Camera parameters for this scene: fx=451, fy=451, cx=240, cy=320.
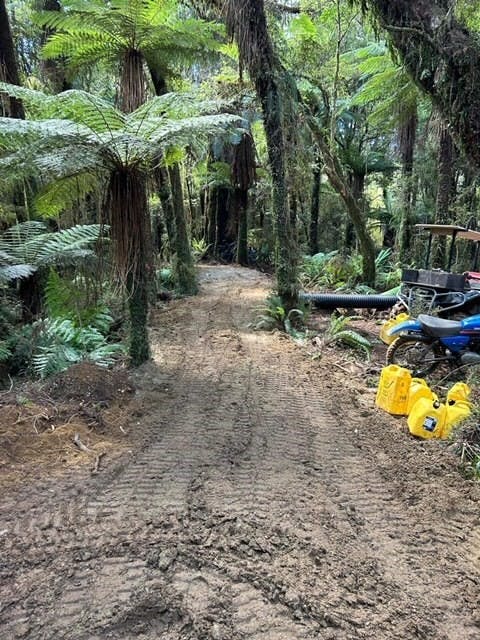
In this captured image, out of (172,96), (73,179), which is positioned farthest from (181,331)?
(172,96)

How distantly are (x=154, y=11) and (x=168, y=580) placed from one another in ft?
22.9

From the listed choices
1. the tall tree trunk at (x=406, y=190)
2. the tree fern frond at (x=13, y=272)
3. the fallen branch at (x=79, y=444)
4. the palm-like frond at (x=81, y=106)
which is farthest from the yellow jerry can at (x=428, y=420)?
the tall tree trunk at (x=406, y=190)

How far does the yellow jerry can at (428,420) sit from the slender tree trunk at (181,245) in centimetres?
646

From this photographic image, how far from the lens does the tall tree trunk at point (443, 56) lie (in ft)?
12.2

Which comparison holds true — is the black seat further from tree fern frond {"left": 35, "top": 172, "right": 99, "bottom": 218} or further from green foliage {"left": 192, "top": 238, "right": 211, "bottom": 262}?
green foliage {"left": 192, "top": 238, "right": 211, "bottom": 262}

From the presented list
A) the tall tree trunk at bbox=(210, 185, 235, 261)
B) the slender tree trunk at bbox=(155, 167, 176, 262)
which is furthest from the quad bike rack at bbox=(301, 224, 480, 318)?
the tall tree trunk at bbox=(210, 185, 235, 261)

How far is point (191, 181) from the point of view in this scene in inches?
667

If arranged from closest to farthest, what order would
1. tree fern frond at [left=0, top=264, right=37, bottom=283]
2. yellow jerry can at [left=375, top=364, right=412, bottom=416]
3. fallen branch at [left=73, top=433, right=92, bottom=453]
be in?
fallen branch at [left=73, top=433, right=92, bottom=453] → yellow jerry can at [left=375, top=364, right=412, bottom=416] → tree fern frond at [left=0, top=264, right=37, bottom=283]

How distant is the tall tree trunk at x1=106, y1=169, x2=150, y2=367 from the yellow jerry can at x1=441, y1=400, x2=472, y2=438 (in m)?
3.01

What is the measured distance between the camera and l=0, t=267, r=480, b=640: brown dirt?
172cm

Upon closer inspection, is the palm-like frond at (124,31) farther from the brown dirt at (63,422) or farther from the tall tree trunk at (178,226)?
the brown dirt at (63,422)

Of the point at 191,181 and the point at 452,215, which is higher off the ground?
the point at 191,181

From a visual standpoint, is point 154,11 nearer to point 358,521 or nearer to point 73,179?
point 73,179

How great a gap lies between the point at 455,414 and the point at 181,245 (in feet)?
22.2
